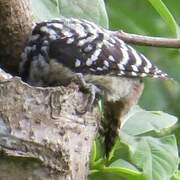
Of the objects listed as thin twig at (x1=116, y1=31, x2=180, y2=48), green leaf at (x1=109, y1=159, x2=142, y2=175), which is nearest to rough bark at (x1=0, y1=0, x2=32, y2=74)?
thin twig at (x1=116, y1=31, x2=180, y2=48)

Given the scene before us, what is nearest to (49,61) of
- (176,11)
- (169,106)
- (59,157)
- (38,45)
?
(38,45)

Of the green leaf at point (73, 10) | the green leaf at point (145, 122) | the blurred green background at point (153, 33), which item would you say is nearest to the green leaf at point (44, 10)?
the green leaf at point (73, 10)

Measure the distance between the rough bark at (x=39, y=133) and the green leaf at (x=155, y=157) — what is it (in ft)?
1.72

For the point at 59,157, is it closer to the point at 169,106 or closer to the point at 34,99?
the point at 34,99

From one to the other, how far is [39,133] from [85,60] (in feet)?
1.65

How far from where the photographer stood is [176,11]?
3555mm

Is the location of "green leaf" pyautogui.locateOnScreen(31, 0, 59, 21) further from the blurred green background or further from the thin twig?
the blurred green background

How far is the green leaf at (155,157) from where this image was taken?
2768 millimetres

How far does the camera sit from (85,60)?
265 cm

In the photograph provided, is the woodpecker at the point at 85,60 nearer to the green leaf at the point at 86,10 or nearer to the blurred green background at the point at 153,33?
the green leaf at the point at 86,10

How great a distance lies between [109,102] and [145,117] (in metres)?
0.12

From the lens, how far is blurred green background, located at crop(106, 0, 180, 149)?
11.5 feet

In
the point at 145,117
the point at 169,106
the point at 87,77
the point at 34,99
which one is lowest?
the point at 169,106

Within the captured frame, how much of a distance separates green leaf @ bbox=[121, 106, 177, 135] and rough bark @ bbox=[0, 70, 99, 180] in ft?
1.98
